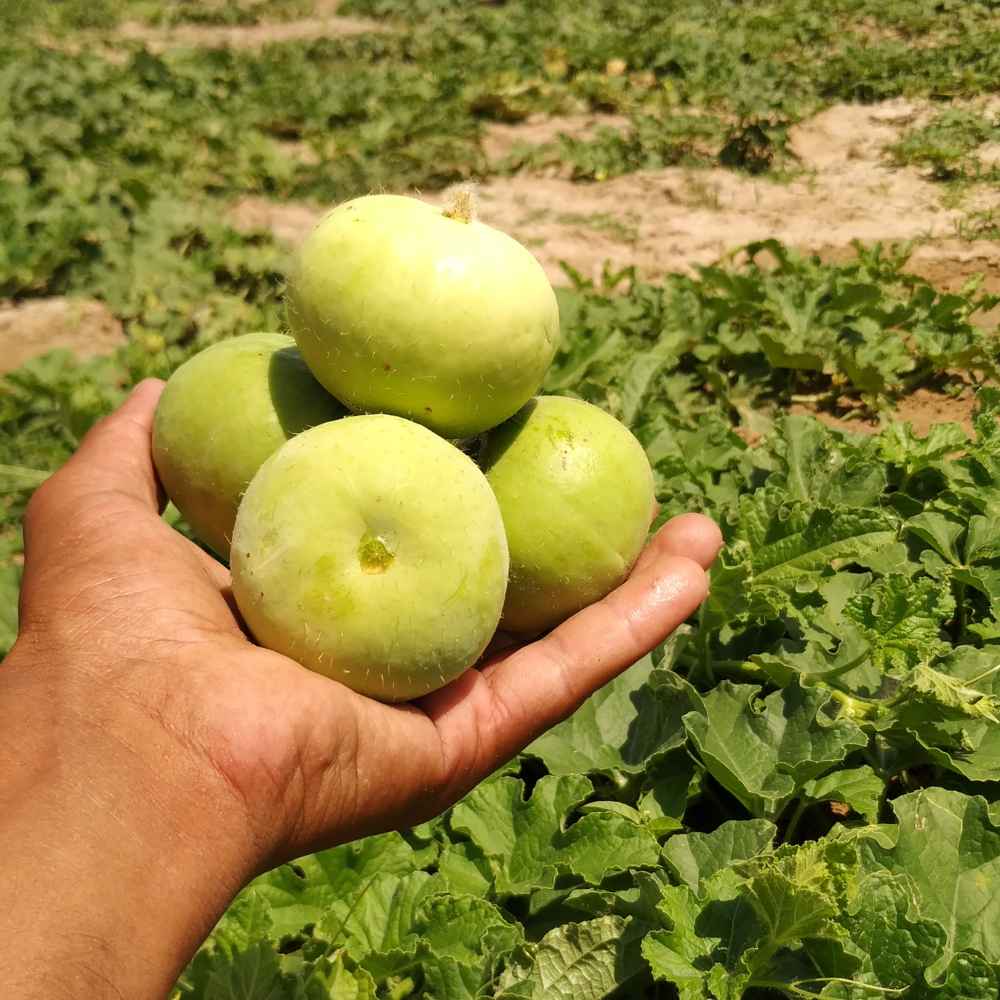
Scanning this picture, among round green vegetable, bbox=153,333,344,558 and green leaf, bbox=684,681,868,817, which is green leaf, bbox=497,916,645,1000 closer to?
green leaf, bbox=684,681,868,817

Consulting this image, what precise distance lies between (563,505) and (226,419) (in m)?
0.80

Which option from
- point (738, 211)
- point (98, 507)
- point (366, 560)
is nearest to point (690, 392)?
point (738, 211)

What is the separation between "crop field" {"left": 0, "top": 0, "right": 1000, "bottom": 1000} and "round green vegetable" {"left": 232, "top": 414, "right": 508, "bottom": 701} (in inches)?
29.0

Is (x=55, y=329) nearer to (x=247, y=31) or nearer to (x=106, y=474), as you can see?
(x=106, y=474)

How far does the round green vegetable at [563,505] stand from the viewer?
2.29m

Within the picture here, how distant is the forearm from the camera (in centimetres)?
153

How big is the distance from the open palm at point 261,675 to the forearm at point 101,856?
0.14 feet

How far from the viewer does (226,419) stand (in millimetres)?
2270

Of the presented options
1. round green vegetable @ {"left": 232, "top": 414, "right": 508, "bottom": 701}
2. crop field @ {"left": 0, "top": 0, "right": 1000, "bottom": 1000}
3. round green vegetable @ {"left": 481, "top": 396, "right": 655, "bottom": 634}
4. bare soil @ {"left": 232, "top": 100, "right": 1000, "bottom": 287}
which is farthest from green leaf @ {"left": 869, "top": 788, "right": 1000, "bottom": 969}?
bare soil @ {"left": 232, "top": 100, "right": 1000, "bottom": 287}

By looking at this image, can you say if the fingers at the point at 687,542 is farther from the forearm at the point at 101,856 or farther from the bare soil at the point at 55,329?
the bare soil at the point at 55,329

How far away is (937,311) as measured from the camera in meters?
5.42

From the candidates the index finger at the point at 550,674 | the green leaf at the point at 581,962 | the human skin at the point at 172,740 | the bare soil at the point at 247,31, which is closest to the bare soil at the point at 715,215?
the index finger at the point at 550,674

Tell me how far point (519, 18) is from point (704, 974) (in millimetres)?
14400

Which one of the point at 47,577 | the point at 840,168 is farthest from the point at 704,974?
the point at 840,168
